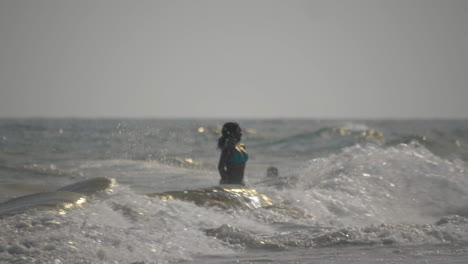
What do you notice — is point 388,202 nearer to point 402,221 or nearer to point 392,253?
point 402,221

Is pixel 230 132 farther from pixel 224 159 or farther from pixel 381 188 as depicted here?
pixel 381 188

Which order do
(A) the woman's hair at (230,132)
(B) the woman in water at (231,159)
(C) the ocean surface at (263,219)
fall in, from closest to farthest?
(C) the ocean surface at (263,219), (A) the woman's hair at (230,132), (B) the woman in water at (231,159)

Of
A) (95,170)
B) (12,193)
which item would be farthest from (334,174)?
(95,170)

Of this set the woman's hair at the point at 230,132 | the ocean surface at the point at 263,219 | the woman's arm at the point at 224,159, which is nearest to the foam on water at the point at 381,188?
the ocean surface at the point at 263,219

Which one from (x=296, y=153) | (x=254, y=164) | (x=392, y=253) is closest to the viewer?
(x=392, y=253)

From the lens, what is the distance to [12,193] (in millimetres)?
10695

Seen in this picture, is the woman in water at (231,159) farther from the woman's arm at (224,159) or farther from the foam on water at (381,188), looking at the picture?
the foam on water at (381,188)

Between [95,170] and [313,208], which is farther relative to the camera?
[95,170]

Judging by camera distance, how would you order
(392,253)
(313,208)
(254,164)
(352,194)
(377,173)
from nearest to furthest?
(392,253) < (313,208) < (352,194) < (377,173) < (254,164)

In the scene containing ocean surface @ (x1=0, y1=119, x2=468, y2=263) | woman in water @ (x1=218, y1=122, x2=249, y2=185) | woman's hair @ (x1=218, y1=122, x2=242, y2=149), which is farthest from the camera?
woman in water @ (x1=218, y1=122, x2=249, y2=185)

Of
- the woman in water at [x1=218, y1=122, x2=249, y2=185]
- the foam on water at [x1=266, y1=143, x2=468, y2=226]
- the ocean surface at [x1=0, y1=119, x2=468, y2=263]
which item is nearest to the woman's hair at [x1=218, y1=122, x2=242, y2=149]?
the woman in water at [x1=218, y1=122, x2=249, y2=185]

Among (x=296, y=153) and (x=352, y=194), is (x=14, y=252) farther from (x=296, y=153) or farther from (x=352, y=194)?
(x=296, y=153)

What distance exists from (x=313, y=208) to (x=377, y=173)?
11.3 ft

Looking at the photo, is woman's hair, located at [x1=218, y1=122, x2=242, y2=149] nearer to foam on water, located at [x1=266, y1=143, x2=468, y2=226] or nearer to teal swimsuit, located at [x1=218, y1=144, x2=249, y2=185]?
teal swimsuit, located at [x1=218, y1=144, x2=249, y2=185]
